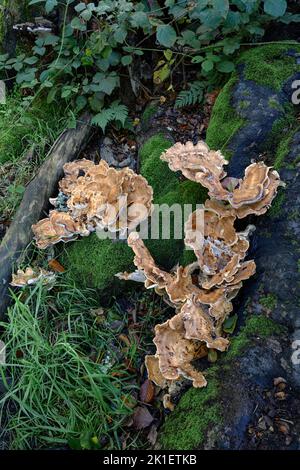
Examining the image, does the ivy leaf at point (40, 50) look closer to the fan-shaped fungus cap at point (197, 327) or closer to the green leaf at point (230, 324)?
the fan-shaped fungus cap at point (197, 327)

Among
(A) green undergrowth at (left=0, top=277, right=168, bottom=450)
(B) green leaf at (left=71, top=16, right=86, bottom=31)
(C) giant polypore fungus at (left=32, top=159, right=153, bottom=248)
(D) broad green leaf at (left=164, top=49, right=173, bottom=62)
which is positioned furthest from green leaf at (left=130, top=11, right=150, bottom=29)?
(A) green undergrowth at (left=0, top=277, right=168, bottom=450)

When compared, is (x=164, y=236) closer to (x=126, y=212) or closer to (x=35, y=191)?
(x=126, y=212)

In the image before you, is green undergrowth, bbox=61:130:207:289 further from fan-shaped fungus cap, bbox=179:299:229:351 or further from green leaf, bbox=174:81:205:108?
fan-shaped fungus cap, bbox=179:299:229:351

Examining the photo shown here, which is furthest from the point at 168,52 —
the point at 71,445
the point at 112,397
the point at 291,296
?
the point at 71,445

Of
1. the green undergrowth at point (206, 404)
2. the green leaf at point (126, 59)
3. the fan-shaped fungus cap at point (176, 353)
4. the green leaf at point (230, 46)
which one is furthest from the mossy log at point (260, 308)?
the green leaf at point (126, 59)

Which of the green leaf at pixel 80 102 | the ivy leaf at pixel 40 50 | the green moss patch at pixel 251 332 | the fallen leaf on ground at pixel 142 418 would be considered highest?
the ivy leaf at pixel 40 50
